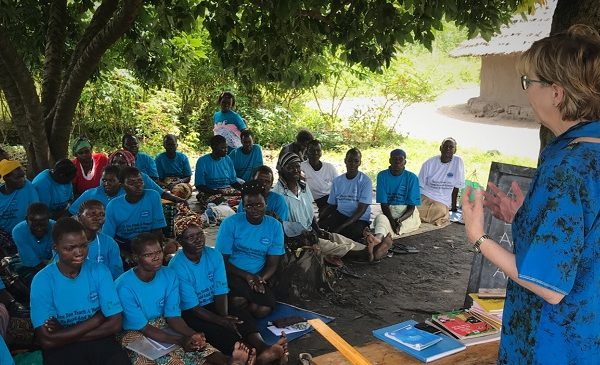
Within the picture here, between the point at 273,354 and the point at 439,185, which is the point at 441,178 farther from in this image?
the point at 273,354

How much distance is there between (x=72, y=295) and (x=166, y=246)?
1.66m

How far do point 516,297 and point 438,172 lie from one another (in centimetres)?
549

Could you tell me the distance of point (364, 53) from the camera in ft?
15.9

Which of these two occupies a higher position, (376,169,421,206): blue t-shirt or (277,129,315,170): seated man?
(277,129,315,170): seated man

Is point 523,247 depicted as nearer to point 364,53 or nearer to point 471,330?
point 471,330

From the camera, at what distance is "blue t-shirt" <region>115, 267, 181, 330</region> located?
3377 mm

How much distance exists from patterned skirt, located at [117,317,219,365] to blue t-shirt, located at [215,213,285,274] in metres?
1.00

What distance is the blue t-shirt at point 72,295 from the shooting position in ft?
10.1

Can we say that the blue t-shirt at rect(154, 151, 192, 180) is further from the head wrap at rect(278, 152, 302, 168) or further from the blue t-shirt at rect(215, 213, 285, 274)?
the blue t-shirt at rect(215, 213, 285, 274)

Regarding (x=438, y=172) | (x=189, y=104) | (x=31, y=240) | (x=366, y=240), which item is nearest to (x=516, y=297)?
(x=31, y=240)

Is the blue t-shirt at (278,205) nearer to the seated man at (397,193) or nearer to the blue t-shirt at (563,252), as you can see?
the seated man at (397,193)

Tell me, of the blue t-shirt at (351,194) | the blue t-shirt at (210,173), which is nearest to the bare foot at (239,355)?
the blue t-shirt at (351,194)

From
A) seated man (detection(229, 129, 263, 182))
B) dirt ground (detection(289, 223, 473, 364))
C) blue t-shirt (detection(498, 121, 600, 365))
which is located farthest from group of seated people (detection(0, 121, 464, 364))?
blue t-shirt (detection(498, 121, 600, 365))

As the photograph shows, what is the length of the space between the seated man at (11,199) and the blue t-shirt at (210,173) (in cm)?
264
